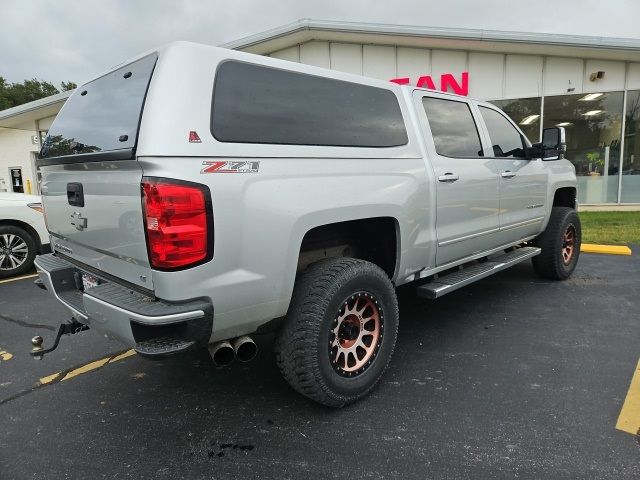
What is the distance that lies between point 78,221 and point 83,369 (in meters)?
1.36

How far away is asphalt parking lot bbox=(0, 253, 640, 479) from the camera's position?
7.22ft

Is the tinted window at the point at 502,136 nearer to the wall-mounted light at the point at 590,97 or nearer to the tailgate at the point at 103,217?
the tailgate at the point at 103,217

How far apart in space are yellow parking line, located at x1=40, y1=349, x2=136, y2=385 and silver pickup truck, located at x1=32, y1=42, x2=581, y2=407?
688mm

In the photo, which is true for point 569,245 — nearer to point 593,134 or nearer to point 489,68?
point 489,68

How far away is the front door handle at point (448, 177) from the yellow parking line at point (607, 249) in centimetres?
503

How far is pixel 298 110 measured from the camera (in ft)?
8.52

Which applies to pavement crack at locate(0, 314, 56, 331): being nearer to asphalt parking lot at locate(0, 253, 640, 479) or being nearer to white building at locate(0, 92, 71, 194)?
asphalt parking lot at locate(0, 253, 640, 479)

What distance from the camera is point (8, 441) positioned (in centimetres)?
245

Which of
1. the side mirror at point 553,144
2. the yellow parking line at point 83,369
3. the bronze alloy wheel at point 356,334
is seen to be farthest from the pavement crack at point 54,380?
the side mirror at point 553,144

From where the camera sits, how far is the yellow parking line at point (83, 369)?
319 cm

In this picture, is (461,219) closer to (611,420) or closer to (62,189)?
(611,420)

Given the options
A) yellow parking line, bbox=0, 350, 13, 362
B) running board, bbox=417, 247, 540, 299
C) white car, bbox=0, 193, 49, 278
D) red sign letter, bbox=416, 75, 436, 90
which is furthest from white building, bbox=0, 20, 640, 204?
yellow parking line, bbox=0, 350, 13, 362

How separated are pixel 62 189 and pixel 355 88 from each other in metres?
2.00

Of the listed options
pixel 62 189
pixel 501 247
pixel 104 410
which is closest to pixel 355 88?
pixel 62 189
